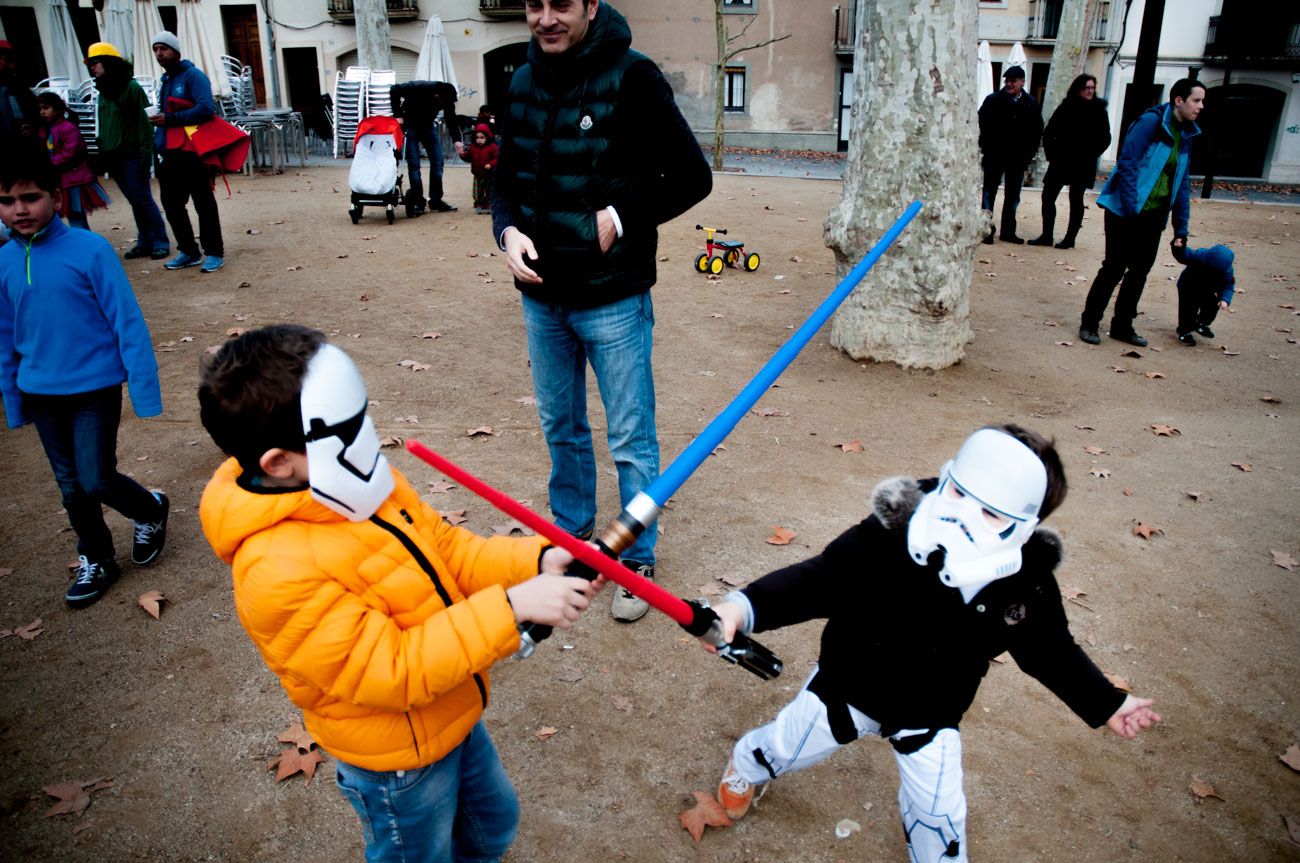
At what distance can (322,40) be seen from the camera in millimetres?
26922

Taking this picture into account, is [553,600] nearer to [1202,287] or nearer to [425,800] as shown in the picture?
[425,800]

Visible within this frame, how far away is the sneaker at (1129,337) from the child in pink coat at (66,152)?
9.44 metres

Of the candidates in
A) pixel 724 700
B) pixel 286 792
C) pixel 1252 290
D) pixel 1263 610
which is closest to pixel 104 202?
pixel 286 792

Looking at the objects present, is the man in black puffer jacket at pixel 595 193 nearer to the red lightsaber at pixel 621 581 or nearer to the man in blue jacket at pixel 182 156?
the red lightsaber at pixel 621 581

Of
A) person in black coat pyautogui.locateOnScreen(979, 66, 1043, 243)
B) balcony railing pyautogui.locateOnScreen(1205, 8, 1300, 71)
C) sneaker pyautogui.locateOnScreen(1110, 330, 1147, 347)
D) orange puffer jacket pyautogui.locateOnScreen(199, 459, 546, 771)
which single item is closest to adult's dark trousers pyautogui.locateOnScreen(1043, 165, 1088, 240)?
person in black coat pyautogui.locateOnScreen(979, 66, 1043, 243)

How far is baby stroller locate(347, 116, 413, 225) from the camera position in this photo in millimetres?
11148

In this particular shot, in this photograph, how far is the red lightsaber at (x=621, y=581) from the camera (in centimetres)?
146

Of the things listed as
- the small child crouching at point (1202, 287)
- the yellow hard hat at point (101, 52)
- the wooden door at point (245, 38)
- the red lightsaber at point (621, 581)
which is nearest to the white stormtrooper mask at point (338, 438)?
the red lightsaber at point (621, 581)

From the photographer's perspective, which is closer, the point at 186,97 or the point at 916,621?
the point at 916,621

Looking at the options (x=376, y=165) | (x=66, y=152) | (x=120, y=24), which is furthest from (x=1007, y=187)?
(x=120, y=24)

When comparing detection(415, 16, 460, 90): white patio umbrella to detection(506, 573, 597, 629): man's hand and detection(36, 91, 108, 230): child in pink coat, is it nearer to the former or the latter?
detection(36, 91, 108, 230): child in pink coat

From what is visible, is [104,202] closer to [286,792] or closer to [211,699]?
[211,699]

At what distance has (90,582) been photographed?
12.6 feet

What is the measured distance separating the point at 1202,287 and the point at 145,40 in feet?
61.4
